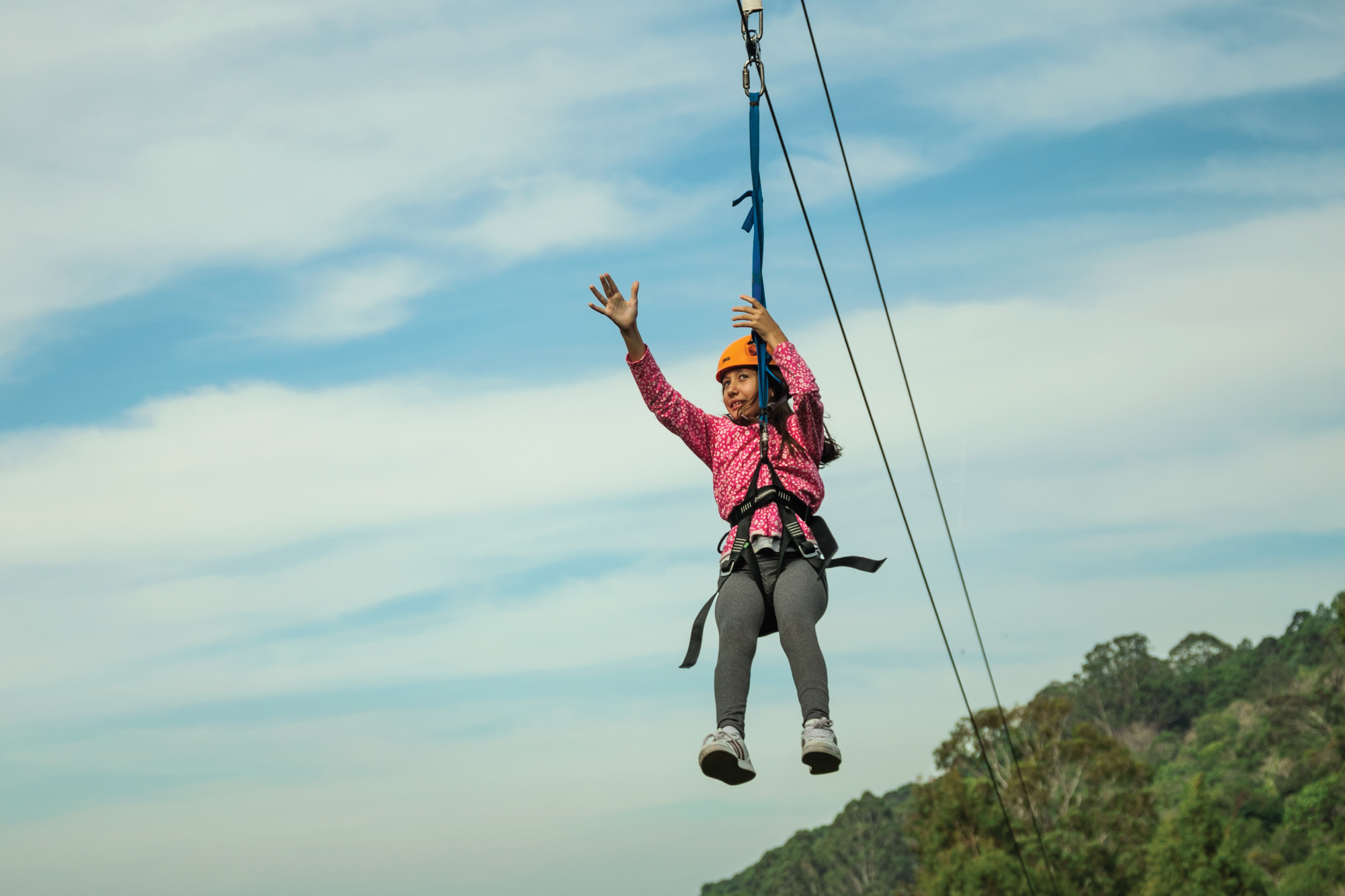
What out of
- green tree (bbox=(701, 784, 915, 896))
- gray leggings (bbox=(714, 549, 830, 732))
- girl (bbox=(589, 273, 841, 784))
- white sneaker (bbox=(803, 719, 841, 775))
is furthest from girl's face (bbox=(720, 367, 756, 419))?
green tree (bbox=(701, 784, 915, 896))

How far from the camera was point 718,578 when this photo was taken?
19.5 ft

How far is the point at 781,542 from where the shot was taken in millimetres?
5840

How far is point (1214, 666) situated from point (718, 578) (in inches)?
3490

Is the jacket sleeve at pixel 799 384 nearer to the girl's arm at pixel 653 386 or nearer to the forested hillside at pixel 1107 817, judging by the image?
the girl's arm at pixel 653 386

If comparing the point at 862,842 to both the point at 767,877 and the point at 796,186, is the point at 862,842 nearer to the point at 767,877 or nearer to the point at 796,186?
the point at 767,877

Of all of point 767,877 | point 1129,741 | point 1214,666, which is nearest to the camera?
point 767,877

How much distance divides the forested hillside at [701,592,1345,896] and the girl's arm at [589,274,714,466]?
13.1 m

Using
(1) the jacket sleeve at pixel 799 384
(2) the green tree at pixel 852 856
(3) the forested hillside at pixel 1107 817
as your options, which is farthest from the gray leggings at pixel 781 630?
(2) the green tree at pixel 852 856

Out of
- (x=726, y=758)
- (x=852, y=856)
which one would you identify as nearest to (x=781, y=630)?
(x=726, y=758)

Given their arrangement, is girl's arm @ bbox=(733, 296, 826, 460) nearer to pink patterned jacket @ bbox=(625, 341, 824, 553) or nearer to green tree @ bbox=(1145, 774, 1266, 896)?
pink patterned jacket @ bbox=(625, 341, 824, 553)

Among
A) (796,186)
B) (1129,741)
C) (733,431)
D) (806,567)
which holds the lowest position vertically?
(806,567)

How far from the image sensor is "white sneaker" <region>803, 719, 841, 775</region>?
5172mm

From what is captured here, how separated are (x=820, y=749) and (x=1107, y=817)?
32.4 metres

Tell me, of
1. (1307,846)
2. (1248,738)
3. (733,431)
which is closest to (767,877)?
(1248,738)
